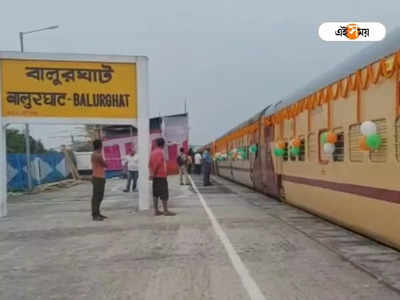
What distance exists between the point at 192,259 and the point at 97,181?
17.7 feet

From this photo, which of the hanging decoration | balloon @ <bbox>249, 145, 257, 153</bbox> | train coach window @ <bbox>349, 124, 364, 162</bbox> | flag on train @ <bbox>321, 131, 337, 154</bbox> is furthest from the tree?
train coach window @ <bbox>349, 124, 364, 162</bbox>

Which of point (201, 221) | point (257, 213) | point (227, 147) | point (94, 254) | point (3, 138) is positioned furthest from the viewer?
point (227, 147)

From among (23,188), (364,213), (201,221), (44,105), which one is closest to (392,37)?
(364,213)

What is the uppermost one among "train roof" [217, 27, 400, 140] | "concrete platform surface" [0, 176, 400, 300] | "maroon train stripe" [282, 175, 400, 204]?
"train roof" [217, 27, 400, 140]

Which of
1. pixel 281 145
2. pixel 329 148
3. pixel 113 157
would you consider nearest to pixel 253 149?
pixel 281 145

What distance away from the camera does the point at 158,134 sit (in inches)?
1532

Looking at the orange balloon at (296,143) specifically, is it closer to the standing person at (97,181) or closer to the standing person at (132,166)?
the standing person at (97,181)

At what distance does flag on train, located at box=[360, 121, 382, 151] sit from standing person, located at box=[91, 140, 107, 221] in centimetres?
654

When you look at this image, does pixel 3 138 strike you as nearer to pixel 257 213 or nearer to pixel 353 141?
pixel 257 213

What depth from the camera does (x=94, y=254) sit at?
8.28 metres

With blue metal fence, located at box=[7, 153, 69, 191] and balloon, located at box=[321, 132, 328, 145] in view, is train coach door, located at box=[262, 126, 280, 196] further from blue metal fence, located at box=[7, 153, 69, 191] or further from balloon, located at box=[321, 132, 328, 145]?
blue metal fence, located at box=[7, 153, 69, 191]

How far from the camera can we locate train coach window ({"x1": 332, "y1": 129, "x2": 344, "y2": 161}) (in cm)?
962

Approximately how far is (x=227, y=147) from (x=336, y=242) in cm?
2327

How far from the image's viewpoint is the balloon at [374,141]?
25.0ft
